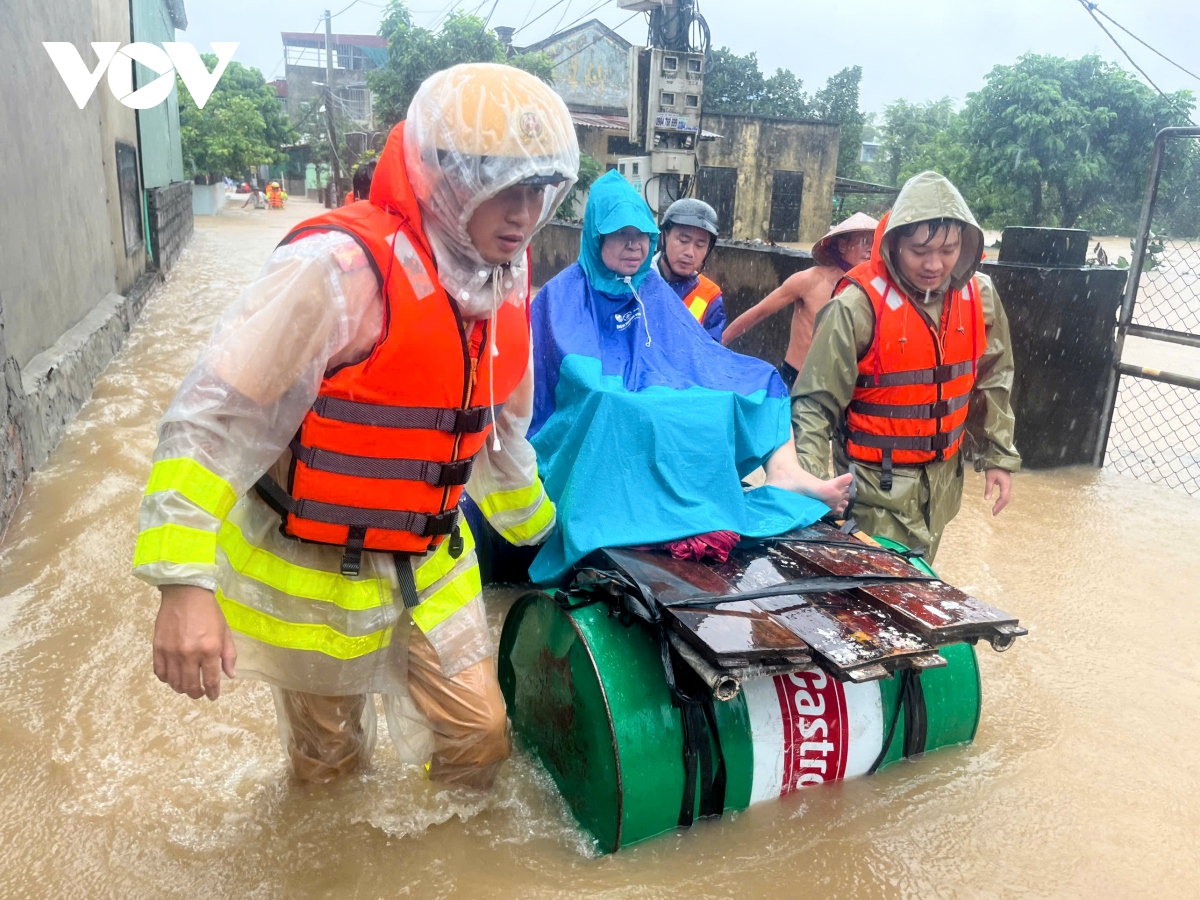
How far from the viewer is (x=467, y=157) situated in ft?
6.44

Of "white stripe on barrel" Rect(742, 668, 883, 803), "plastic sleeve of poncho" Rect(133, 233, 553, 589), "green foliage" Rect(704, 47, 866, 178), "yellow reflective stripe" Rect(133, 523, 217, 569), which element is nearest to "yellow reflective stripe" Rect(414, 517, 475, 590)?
"plastic sleeve of poncho" Rect(133, 233, 553, 589)

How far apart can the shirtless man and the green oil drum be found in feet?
9.07

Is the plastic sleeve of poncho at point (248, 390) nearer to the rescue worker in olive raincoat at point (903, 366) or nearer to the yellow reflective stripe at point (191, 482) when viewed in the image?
the yellow reflective stripe at point (191, 482)

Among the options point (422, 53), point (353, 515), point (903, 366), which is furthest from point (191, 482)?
point (422, 53)

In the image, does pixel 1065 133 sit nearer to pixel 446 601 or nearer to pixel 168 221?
pixel 168 221

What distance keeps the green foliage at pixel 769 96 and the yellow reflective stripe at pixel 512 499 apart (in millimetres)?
36119

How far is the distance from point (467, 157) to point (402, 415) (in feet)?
1.91

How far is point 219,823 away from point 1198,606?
14.5ft

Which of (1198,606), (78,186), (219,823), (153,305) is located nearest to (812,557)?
(219,823)

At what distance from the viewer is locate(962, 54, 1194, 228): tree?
2500cm

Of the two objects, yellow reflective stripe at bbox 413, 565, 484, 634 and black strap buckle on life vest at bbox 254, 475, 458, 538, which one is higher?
black strap buckle on life vest at bbox 254, 475, 458, 538

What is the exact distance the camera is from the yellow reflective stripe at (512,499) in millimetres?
2725

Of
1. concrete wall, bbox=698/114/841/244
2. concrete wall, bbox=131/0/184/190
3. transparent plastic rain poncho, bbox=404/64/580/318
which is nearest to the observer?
transparent plastic rain poncho, bbox=404/64/580/318

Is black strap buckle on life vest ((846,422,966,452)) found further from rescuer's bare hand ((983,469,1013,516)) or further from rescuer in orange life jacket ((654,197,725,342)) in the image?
rescuer in orange life jacket ((654,197,725,342))
